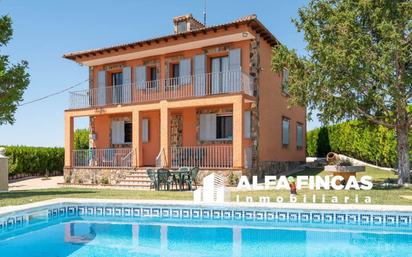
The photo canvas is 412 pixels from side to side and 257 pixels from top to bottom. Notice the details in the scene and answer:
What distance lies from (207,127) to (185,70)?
2945mm

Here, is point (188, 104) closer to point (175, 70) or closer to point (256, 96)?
point (256, 96)

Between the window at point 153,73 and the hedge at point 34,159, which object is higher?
the window at point 153,73

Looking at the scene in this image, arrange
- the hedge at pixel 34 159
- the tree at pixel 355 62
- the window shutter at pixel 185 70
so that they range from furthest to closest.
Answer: the hedge at pixel 34 159, the window shutter at pixel 185 70, the tree at pixel 355 62

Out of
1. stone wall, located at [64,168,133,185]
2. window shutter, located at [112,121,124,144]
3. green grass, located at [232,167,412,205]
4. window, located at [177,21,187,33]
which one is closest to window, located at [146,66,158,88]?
window, located at [177,21,187,33]

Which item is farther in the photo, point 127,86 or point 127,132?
point 127,132

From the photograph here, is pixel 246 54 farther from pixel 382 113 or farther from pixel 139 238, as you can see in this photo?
pixel 139 238

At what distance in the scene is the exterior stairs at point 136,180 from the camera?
57.8ft

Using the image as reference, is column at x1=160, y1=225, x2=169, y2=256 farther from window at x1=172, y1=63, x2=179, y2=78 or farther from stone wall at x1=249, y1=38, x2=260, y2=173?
window at x1=172, y1=63, x2=179, y2=78

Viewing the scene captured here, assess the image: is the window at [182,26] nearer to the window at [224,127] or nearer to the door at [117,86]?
the door at [117,86]

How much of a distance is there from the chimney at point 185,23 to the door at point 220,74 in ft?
9.48

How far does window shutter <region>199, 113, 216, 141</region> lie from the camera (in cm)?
1934

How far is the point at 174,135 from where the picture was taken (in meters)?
20.7

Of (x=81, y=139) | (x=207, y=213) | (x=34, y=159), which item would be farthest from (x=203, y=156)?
(x=81, y=139)

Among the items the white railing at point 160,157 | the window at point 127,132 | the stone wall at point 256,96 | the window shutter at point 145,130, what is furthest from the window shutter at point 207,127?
the window at point 127,132
